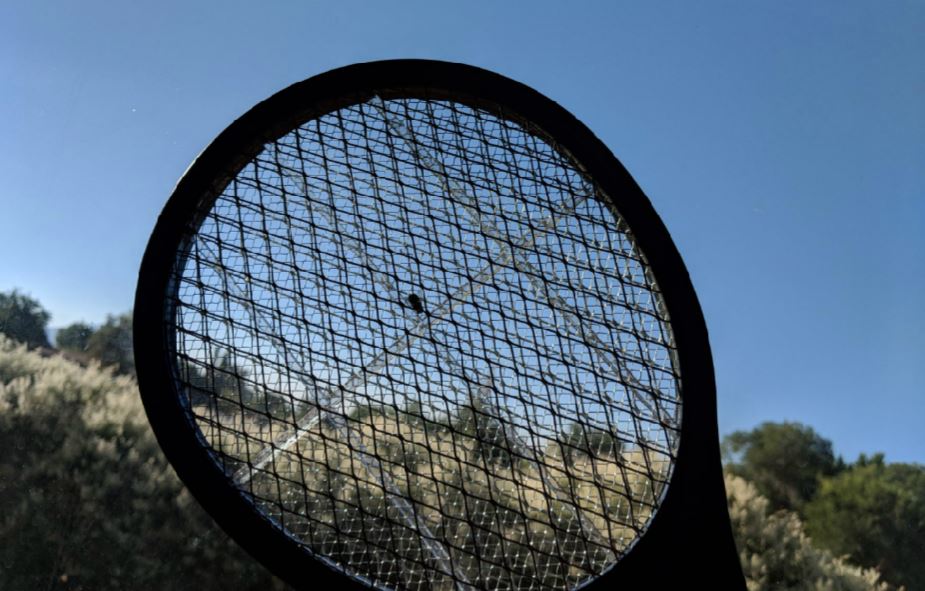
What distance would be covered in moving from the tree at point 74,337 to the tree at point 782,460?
6.50 ft

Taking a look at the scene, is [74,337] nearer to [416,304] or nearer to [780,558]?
[416,304]

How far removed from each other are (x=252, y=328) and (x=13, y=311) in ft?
5.00

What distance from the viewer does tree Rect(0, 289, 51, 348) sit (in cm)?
231

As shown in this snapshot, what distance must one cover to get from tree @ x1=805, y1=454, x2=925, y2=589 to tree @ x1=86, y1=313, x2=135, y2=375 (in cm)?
203

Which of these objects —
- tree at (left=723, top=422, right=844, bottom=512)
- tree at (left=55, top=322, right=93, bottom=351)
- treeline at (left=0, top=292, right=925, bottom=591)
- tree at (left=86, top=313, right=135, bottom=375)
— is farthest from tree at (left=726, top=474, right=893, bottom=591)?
tree at (left=55, top=322, right=93, bottom=351)

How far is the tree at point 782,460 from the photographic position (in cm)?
243

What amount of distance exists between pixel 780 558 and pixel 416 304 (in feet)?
4.54

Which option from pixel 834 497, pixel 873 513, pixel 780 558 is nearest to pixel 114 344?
pixel 780 558

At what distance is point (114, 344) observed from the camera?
2.36 m

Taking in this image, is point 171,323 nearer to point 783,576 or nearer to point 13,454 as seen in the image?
point 13,454

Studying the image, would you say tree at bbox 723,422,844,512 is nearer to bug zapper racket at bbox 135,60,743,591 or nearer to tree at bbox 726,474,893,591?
tree at bbox 726,474,893,591

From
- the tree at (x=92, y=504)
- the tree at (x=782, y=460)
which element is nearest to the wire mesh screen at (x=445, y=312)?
the tree at (x=92, y=504)

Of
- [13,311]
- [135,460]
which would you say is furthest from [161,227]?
[13,311]

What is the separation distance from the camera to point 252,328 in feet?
3.91
